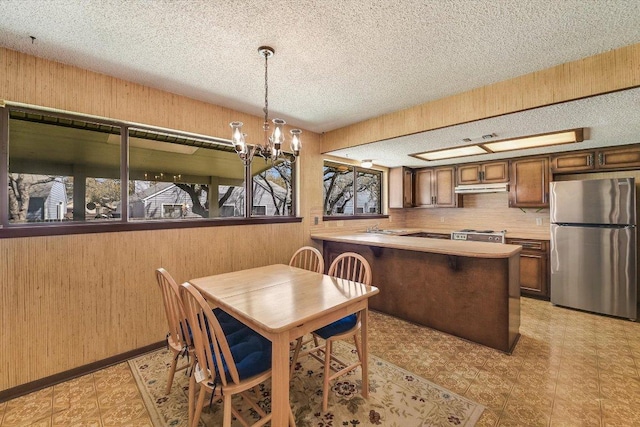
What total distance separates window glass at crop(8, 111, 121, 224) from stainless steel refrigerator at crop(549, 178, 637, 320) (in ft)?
17.0

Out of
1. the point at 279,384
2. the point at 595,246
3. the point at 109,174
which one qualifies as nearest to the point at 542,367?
the point at 595,246

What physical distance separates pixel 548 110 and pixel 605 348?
7.38 feet

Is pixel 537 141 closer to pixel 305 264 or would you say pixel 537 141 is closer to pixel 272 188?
pixel 305 264

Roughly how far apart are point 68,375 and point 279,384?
1.97 m

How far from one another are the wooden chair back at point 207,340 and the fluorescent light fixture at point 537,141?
3.69m

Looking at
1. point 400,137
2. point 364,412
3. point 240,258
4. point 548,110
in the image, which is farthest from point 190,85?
point 548,110

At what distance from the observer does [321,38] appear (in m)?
1.78

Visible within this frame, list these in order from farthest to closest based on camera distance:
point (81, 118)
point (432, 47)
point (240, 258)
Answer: point (240, 258) → point (81, 118) → point (432, 47)

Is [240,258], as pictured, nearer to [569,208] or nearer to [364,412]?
[364,412]

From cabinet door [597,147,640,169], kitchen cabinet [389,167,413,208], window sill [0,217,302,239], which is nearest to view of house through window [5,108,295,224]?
window sill [0,217,302,239]

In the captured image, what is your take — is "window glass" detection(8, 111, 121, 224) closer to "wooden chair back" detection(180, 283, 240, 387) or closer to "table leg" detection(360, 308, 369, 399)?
"wooden chair back" detection(180, 283, 240, 387)

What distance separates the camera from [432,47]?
6.09 ft

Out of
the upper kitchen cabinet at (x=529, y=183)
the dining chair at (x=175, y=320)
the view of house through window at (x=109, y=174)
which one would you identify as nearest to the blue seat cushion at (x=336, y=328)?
the dining chair at (x=175, y=320)

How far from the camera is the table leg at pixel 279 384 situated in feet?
4.36
